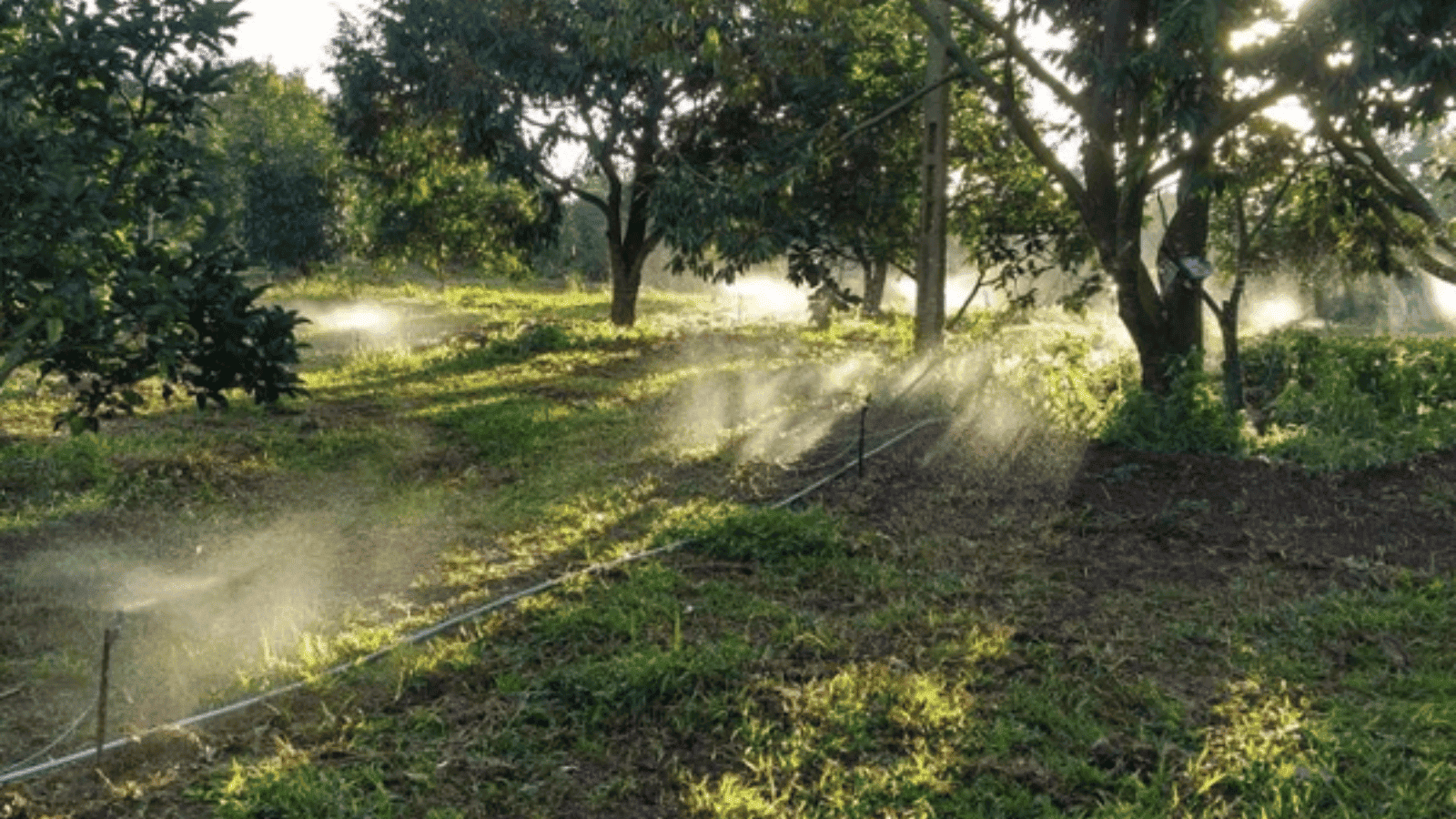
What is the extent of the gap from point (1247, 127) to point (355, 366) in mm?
13310

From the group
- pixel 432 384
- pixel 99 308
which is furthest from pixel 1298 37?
pixel 432 384

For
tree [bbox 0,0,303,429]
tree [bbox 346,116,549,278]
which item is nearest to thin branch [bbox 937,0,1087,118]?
tree [bbox 0,0,303,429]

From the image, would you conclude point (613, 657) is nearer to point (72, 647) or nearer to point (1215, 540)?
point (72, 647)

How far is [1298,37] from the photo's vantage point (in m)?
7.52

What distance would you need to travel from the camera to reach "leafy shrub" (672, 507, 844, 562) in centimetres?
728

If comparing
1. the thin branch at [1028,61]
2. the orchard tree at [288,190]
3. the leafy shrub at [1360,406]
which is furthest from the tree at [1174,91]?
the orchard tree at [288,190]

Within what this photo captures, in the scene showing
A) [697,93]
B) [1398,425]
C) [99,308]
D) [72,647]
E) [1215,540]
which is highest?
[697,93]

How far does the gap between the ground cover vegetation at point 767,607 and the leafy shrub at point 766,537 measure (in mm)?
29

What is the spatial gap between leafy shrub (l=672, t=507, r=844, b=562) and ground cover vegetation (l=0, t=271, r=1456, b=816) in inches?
1.1

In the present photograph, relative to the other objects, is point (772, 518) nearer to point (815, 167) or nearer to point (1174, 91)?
point (1174, 91)

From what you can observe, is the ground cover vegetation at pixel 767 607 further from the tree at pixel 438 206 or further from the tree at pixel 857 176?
the tree at pixel 438 206

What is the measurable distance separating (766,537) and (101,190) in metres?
4.48

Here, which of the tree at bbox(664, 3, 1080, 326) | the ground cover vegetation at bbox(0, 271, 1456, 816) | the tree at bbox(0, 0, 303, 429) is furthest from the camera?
the tree at bbox(664, 3, 1080, 326)

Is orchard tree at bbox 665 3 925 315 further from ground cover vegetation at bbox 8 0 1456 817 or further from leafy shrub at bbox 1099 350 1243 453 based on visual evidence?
leafy shrub at bbox 1099 350 1243 453
